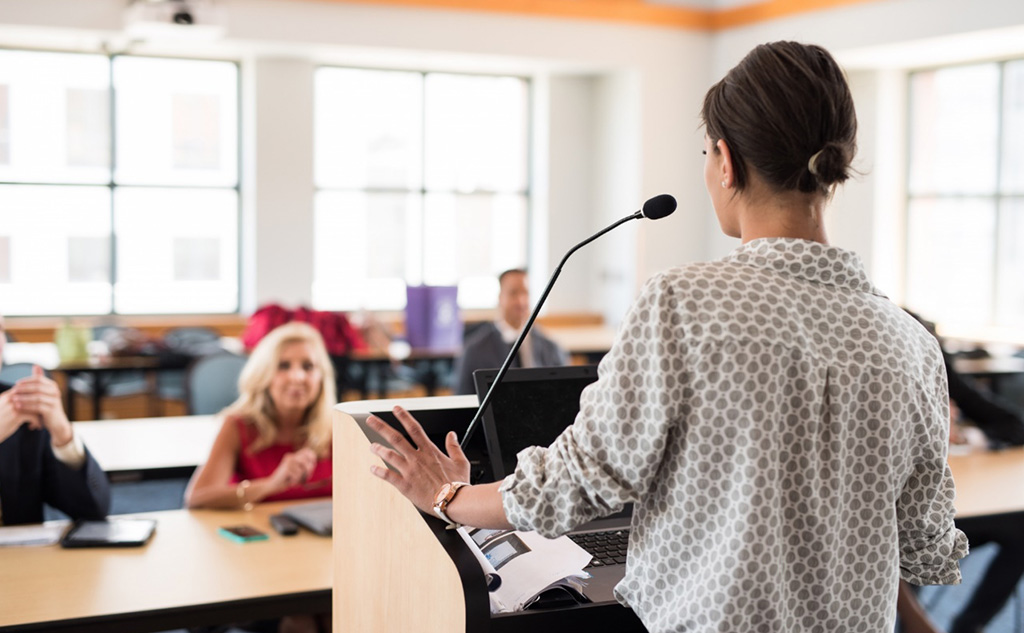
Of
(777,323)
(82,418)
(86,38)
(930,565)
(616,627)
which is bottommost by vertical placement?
(82,418)

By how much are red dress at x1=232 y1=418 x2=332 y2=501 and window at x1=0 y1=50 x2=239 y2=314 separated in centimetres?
497

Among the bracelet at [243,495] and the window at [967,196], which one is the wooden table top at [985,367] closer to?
the window at [967,196]

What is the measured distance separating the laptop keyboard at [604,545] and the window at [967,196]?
6.24 m

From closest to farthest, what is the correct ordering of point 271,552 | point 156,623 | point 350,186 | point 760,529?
1. point 760,529
2. point 156,623
3. point 271,552
4. point 350,186

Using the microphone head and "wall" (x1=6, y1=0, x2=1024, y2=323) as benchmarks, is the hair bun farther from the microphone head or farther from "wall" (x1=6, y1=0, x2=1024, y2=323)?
"wall" (x1=6, y1=0, x2=1024, y2=323)

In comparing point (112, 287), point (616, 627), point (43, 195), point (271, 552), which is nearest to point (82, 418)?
point (112, 287)

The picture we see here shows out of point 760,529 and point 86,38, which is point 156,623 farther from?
point 86,38

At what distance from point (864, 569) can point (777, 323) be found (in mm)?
307

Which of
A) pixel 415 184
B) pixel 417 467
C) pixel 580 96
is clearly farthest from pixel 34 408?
pixel 580 96

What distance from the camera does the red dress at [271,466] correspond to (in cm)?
293

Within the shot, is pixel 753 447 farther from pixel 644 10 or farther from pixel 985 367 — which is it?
pixel 644 10

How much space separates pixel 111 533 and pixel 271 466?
65 centimetres

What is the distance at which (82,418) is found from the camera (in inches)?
279

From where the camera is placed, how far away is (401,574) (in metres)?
1.42
